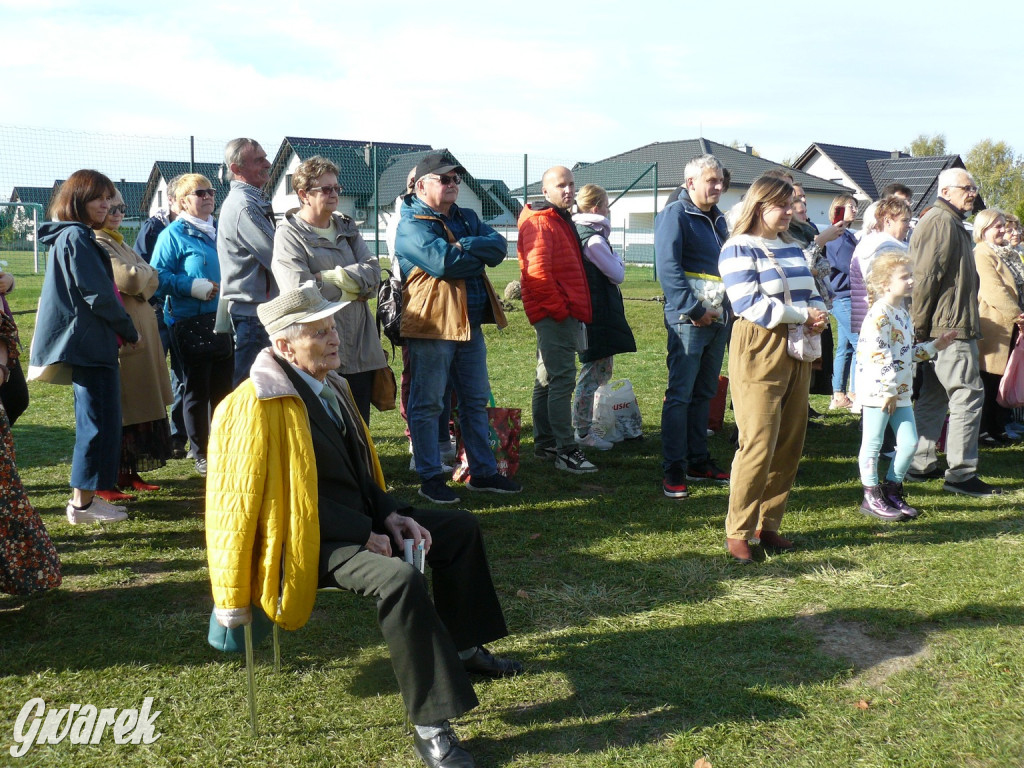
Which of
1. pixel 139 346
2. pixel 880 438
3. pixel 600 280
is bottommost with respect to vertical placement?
pixel 880 438

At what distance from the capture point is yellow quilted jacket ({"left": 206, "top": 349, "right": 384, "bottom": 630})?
3.13 m

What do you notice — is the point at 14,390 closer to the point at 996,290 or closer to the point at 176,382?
the point at 176,382

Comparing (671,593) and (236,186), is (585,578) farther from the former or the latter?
(236,186)

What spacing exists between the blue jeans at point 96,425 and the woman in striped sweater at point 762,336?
365cm

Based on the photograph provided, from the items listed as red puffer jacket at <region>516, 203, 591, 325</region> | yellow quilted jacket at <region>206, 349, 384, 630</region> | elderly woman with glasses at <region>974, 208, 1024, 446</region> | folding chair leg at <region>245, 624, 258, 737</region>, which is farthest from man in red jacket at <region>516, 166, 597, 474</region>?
folding chair leg at <region>245, 624, 258, 737</region>

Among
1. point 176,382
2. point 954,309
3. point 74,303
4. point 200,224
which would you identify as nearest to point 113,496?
point 176,382

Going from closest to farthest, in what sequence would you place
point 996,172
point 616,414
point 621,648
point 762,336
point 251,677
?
point 251,677 → point 621,648 → point 762,336 → point 616,414 → point 996,172

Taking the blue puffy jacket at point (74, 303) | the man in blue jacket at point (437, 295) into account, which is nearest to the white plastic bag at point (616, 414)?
the man in blue jacket at point (437, 295)

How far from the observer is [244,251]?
19.3 feet

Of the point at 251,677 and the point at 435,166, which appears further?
the point at 435,166

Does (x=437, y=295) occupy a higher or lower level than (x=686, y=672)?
higher

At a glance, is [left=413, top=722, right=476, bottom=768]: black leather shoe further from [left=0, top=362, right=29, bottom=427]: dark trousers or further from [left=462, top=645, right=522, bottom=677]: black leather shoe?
[left=0, top=362, right=29, bottom=427]: dark trousers

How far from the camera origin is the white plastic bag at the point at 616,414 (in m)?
7.96

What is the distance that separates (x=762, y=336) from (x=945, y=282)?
222 cm
